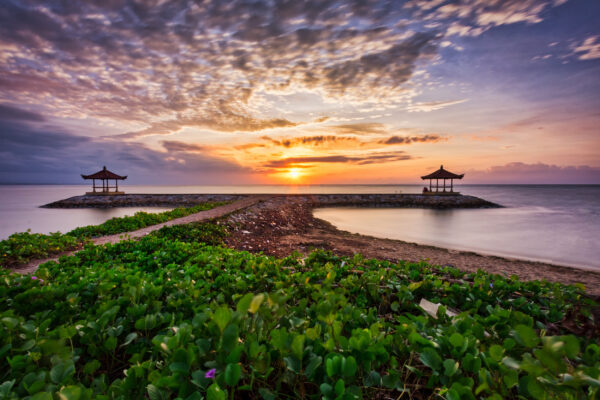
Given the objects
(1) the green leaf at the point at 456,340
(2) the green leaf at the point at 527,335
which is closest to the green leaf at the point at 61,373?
(1) the green leaf at the point at 456,340

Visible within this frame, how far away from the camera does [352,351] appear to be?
1.18 m

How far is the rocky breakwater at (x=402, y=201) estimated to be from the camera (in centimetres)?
3141

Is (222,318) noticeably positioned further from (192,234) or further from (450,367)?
(192,234)

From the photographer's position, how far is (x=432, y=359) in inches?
45.0

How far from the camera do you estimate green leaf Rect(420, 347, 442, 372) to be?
113 cm

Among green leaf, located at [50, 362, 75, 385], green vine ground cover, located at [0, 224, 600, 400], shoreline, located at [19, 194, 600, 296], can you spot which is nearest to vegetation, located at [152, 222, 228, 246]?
shoreline, located at [19, 194, 600, 296]

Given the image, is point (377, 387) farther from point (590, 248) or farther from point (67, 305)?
point (590, 248)

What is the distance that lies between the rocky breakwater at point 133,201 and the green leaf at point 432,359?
29.4 metres

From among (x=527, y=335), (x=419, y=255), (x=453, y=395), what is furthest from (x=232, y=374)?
(x=419, y=255)

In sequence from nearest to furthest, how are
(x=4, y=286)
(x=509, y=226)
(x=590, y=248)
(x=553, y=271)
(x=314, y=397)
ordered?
(x=314, y=397) < (x=4, y=286) < (x=553, y=271) < (x=590, y=248) < (x=509, y=226)

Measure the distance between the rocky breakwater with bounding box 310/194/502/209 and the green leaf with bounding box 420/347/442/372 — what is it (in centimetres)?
2934

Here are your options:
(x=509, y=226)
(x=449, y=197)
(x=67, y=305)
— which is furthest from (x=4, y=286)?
(x=449, y=197)

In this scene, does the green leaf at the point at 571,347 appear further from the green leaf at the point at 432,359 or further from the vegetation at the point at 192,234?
the vegetation at the point at 192,234

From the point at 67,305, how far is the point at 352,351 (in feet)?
6.96
